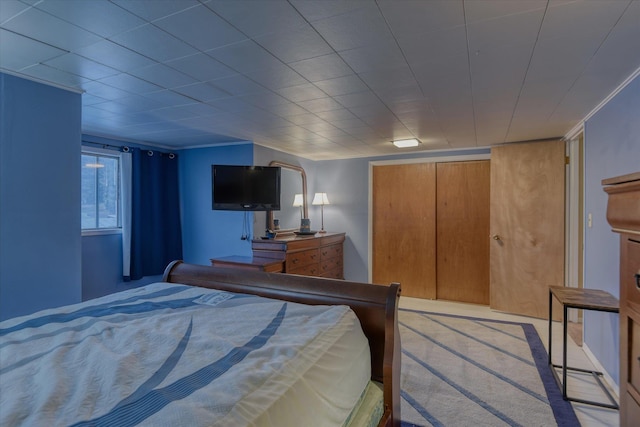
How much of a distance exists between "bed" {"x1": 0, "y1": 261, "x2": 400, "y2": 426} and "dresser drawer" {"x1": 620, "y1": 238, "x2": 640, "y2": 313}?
883 millimetres

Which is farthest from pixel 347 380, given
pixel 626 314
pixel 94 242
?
pixel 94 242

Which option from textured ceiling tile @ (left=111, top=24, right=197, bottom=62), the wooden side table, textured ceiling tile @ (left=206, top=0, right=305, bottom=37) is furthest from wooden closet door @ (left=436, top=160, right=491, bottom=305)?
textured ceiling tile @ (left=111, top=24, right=197, bottom=62)

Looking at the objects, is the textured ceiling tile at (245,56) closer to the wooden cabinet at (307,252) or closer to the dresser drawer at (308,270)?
the wooden cabinet at (307,252)

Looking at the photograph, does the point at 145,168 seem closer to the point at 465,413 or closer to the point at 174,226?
the point at 174,226

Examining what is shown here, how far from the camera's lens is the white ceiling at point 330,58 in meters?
1.49

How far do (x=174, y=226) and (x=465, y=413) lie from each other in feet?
13.8

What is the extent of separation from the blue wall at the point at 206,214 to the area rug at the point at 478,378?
2.54 metres

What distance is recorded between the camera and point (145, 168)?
4.50m

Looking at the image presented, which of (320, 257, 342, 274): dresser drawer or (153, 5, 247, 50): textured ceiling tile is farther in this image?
(320, 257, 342, 274): dresser drawer

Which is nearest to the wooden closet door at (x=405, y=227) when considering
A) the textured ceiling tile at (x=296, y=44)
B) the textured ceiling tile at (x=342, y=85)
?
the textured ceiling tile at (x=342, y=85)

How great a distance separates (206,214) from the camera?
4.67 metres

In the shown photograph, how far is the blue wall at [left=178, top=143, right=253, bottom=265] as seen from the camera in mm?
4430

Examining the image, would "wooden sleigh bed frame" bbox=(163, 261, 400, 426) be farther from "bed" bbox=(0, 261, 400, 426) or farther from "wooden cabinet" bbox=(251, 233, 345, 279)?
"wooden cabinet" bbox=(251, 233, 345, 279)

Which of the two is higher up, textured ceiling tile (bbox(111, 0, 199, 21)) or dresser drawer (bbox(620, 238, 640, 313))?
textured ceiling tile (bbox(111, 0, 199, 21))
